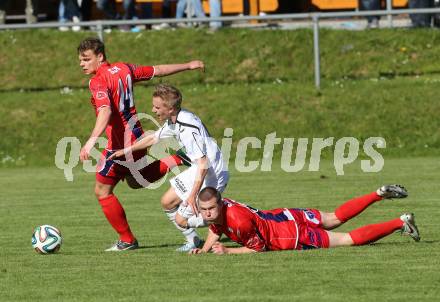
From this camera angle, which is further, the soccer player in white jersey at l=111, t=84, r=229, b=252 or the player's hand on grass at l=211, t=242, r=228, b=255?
the soccer player in white jersey at l=111, t=84, r=229, b=252

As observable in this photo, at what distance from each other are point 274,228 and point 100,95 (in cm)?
217

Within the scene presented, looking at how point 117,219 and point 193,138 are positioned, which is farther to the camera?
point 117,219

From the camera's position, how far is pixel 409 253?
Result: 10.2 metres

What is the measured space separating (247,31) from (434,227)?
47.6 feet

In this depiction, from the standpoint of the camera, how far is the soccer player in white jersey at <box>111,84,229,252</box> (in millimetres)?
10805

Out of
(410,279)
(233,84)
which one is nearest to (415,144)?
(233,84)

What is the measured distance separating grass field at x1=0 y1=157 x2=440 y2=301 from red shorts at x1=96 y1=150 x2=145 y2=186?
0.67 m

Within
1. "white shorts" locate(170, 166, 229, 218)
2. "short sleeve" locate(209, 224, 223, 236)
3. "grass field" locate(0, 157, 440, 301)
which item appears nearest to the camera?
"grass field" locate(0, 157, 440, 301)

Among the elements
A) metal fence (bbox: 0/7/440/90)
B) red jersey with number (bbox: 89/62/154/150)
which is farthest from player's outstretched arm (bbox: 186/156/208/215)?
metal fence (bbox: 0/7/440/90)

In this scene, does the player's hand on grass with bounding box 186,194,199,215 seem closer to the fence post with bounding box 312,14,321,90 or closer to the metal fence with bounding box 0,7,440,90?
the metal fence with bounding box 0,7,440,90

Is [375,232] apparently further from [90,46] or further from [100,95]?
[90,46]

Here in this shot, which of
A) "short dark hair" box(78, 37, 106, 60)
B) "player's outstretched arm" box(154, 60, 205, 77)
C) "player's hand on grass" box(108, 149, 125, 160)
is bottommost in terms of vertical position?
"player's hand on grass" box(108, 149, 125, 160)

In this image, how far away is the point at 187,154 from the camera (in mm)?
10992

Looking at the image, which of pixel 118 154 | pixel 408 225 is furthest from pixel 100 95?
pixel 408 225
